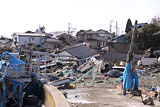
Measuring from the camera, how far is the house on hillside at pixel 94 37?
55.3 meters

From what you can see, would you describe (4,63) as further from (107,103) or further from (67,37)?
(67,37)

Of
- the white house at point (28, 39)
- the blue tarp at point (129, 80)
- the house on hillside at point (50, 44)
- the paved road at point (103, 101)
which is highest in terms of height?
the white house at point (28, 39)

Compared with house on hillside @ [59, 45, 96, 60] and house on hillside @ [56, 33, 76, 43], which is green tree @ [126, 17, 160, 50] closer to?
house on hillside @ [59, 45, 96, 60]

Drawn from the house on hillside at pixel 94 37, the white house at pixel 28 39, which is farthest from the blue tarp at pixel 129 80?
the house on hillside at pixel 94 37

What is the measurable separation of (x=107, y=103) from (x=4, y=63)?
6.92m

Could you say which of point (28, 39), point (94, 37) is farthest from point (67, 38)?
point (28, 39)

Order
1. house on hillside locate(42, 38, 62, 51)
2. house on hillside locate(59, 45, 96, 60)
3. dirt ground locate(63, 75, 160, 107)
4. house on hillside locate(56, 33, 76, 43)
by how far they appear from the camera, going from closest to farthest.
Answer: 1. dirt ground locate(63, 75, 160, 107)
2. house on hillside locate(59, 45, 96, 60)
3. house on hillside locate(42, 38, 62, 51)
4. house on hillside locate(56, 33, 76, 43)

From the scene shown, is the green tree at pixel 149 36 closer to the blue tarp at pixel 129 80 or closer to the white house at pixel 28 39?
the white house at pixel 28 39

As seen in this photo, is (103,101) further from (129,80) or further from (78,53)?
(78,53)

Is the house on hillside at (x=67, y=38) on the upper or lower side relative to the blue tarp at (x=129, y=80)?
upper

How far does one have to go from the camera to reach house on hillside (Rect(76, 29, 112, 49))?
55.3 metres

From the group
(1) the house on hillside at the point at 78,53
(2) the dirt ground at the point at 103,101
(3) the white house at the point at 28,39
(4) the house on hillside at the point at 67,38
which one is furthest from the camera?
(4) the house on hillside at the point at 67,38

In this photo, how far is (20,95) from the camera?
42.2 feet

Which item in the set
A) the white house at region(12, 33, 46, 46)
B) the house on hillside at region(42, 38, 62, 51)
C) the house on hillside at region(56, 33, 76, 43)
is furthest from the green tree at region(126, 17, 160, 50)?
the house on hillside at region(56, 33, 76, 43)
